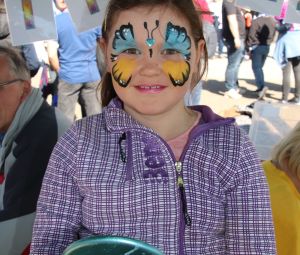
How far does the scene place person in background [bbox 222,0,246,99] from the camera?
611cm

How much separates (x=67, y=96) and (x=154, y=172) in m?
3.29

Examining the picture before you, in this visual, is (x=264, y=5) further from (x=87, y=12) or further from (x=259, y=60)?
(x=259, y=60)

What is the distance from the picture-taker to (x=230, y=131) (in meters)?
1.26

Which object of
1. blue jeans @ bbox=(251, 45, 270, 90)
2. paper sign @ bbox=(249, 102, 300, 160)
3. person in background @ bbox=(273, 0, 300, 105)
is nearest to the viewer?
paper sign @ bbox=(249, 102, 300, 160)

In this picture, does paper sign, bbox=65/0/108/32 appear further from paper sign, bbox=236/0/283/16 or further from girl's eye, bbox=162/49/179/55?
girl's eye, bbox=162/49/179/55

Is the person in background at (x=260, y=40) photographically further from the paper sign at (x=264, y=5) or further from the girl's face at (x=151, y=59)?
the girl's face at (x=151, y=59)

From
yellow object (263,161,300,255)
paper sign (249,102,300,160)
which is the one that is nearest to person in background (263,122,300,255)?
yellow object (263,161,300,255)

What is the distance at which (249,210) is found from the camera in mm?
1196

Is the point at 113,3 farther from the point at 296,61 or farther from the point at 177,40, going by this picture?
the point at 296,61

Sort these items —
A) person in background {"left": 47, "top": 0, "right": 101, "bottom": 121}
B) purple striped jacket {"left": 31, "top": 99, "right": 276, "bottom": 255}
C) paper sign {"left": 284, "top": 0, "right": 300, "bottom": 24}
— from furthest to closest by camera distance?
person in background {"left": 47, "top": 0, "right": 101, "bottom": 121}
paper sign {"left": 284, "top": 0, "right": 300, "bottom": 24}
purple striped jacket {"left": 31, "top": 99, "right": 276, "bottom": 255}

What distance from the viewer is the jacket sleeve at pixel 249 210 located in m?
1.19

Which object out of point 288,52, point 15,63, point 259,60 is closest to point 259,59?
point 259,60

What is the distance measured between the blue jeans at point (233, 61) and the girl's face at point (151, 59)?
5.70 m

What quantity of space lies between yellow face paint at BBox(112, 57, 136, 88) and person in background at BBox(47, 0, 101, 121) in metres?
2.78
